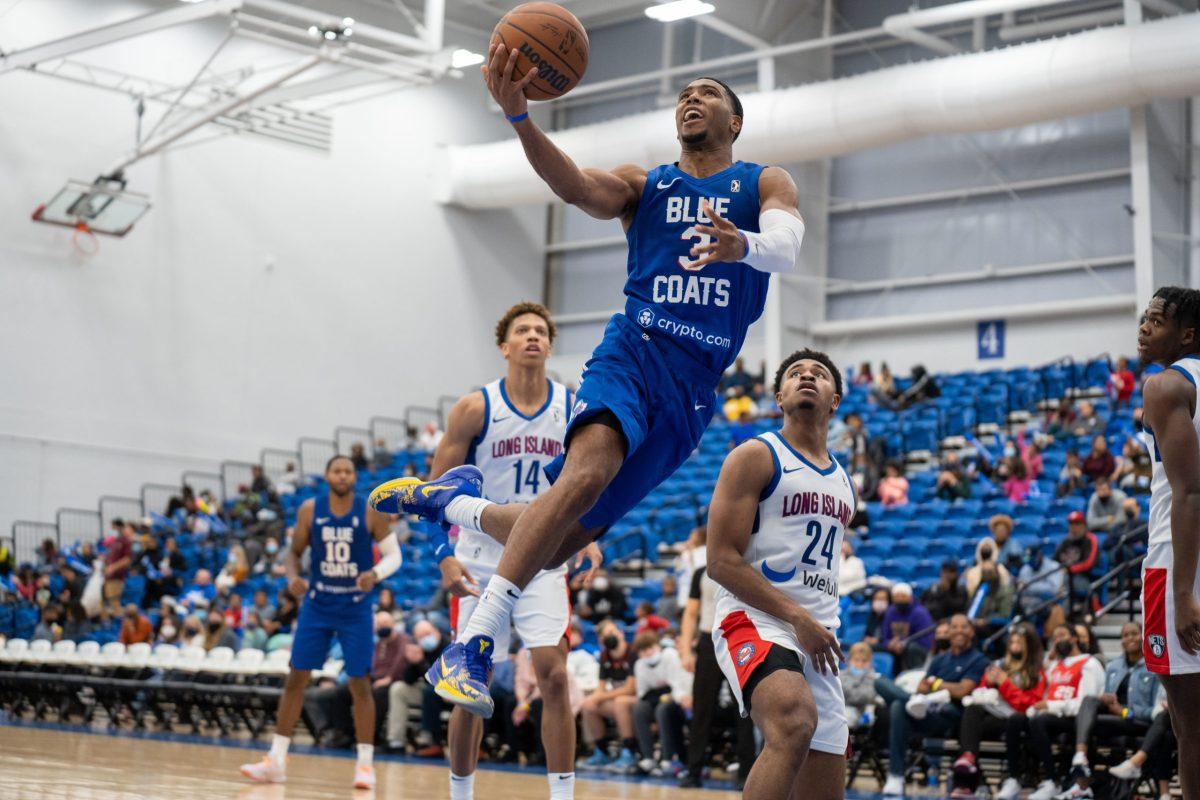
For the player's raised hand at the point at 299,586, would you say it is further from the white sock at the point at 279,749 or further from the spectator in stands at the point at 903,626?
the spectator in stands at the point at 903,626

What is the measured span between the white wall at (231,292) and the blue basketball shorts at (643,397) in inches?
802

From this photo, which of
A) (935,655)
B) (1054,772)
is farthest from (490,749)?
(1054,772)

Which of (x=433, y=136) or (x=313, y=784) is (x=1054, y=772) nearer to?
(x=313, y=784)

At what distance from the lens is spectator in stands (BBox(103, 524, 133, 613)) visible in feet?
65.8

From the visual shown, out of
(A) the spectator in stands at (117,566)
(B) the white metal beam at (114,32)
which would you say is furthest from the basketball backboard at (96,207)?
(A) the spectator in stands at (117,566)

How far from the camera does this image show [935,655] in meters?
11.1

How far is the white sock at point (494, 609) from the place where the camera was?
4.52 metres

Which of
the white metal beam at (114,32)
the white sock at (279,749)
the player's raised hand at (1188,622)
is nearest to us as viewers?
the player's raised hand at (1188,622)

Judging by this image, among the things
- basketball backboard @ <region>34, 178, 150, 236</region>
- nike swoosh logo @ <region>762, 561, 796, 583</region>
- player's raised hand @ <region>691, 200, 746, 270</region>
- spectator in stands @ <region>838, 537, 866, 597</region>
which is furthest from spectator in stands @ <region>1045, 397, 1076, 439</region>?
basketball backboard @ <region>34, 178, 150, 236</region>

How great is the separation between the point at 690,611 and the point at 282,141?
58.7 feet

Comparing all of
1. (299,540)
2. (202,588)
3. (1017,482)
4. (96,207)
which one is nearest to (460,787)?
(299,540)

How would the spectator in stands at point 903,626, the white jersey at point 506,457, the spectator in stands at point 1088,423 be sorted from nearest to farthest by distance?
the white jersey at point 506,457
the spectator in stands at point 903,626
the spectator in stands at point 1088,423

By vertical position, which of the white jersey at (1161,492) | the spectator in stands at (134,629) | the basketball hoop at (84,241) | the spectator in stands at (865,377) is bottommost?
the spectator in stands at (134,629)

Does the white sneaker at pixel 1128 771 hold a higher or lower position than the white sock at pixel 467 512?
lower
